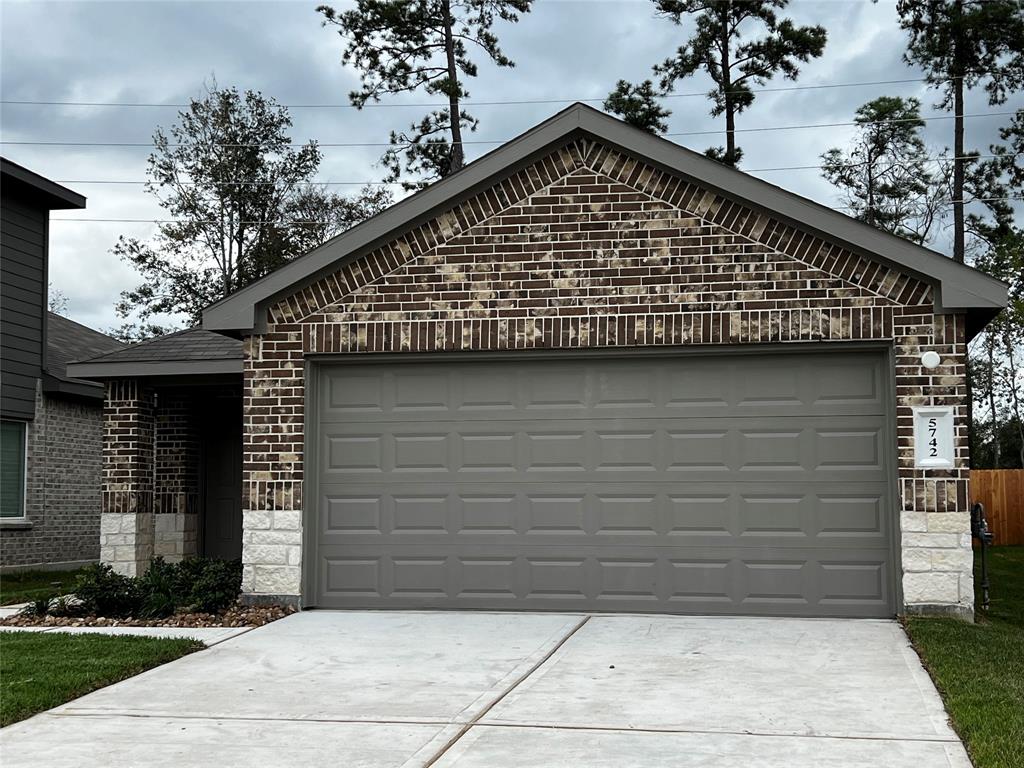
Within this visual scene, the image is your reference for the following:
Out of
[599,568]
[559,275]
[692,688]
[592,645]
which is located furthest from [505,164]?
[692,688]

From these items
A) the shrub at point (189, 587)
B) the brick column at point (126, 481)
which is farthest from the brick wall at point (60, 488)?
the shrub at point (189, 587)

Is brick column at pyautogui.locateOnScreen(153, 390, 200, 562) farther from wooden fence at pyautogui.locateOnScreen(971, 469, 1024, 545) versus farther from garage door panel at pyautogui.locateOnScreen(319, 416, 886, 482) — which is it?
wooden fence at pyautogui.locateOnScreen(971, 469, 1024, 545)

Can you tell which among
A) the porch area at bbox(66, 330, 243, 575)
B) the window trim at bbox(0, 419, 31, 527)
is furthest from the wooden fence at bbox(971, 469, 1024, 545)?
the window trim at bbox(0, 419, 31, 527)

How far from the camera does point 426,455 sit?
1172 centimetres

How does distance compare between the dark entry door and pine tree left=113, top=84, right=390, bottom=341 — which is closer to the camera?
the dark entry door

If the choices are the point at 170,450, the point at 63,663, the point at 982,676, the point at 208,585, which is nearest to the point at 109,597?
the point at 208,585

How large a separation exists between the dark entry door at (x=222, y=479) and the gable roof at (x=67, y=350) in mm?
3496

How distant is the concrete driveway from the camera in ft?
20.6

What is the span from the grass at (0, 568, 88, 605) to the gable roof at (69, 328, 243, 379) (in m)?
2.68

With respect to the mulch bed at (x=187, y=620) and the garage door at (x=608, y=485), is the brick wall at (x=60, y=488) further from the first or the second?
the garage door at (x=608, y=485)

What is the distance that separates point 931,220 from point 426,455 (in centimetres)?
2194

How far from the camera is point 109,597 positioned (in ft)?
38.6

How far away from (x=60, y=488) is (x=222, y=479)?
5.96m

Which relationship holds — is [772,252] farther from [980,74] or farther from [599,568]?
[980,74]
